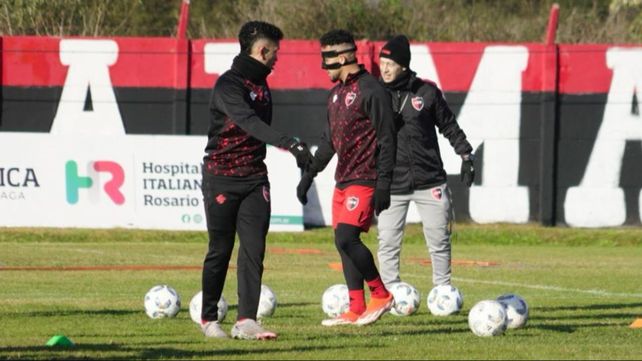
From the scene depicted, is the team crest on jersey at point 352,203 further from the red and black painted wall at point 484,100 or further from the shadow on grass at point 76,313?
the red and black painted wall at point 484,100

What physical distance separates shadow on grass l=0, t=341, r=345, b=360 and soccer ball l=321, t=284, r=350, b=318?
2.42m

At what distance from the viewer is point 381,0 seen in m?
34.0

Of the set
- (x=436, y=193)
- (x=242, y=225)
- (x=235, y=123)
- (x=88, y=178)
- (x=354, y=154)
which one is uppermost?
(x=235, y=123)

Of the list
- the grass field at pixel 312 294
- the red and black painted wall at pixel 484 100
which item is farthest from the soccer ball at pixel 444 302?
the red and black painted wall at pixel 484 100

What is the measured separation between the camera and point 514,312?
11.7m

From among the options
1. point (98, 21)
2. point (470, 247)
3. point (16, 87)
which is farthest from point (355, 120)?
point (98, 21)

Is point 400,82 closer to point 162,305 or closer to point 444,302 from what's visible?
point 444,302

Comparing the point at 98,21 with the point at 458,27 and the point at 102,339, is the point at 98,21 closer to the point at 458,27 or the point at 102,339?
the point at 458,27

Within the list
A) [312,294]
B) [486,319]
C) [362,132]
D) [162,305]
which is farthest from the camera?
[312,294]

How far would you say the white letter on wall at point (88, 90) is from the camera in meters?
26.3

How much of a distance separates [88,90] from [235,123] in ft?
54.2

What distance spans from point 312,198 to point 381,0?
29.7ft

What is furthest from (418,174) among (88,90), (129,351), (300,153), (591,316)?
(88,90)

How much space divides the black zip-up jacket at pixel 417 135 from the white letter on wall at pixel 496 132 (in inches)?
488
